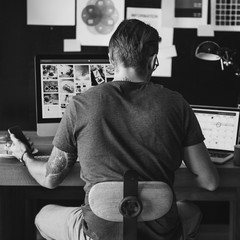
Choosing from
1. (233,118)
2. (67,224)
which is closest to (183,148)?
(67,224)

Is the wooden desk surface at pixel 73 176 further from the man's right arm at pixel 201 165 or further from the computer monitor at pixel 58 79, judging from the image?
the computer monitor at pixel 58 79

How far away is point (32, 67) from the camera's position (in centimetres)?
268

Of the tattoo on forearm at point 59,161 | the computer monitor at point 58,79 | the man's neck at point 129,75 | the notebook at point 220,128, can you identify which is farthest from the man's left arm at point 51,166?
the notebook at point 220,128

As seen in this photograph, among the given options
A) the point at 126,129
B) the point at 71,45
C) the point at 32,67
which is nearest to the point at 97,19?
the point at 71,45

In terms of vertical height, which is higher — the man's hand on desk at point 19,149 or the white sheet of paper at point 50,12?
the white sheet of paper at point 50,12

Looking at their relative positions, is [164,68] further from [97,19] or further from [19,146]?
[19,146]

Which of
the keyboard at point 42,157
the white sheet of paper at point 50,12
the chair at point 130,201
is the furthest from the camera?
the white sheet of paper at point 50,12

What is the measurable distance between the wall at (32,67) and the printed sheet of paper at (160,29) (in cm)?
3

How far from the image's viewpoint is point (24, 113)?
271 cm

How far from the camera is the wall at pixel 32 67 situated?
104 inches

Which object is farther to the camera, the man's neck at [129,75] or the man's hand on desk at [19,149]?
the man's hand on desk at [19,149]

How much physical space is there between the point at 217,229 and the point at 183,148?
141cm

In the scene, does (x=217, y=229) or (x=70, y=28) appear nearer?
(x=70, y=28)

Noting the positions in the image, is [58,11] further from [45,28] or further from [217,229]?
[217,229]
